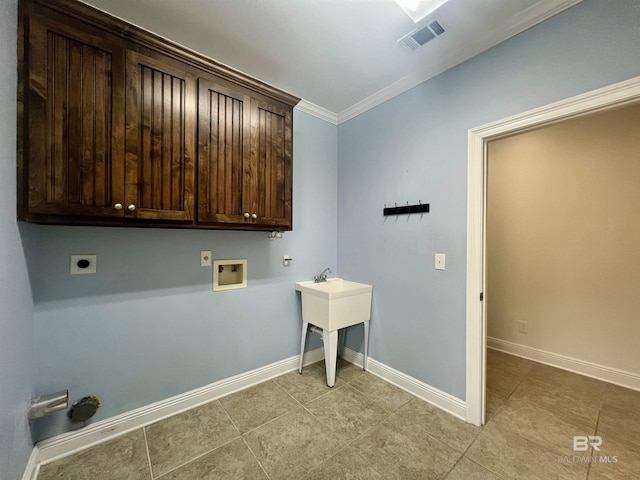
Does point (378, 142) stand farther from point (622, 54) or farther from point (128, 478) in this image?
point (128, 478)

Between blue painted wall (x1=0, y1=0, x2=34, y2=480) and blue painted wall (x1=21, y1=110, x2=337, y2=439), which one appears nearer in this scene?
blue painted wall (x1=0, y1=0, x2=34, y2=480)

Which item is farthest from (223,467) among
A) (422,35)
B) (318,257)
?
(422,35)

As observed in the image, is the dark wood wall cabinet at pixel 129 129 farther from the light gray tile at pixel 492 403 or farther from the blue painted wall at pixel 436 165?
the light gray tile at pixel 492 403

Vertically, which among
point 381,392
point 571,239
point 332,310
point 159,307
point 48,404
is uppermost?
point 571,239

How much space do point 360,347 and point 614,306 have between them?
2.34 meters

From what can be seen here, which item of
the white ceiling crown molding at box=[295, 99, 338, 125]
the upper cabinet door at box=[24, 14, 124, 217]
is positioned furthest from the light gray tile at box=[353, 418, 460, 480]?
the white ceiling crown molding at box=[295, 99, 338, 125]

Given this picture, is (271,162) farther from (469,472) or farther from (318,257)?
(469,472)

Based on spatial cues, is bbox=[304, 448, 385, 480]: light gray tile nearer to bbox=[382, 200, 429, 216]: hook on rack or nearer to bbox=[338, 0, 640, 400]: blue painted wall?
bbox=[338, 0, 640, 400]: blue painted wall

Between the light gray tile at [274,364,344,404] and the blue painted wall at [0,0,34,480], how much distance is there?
1.52m

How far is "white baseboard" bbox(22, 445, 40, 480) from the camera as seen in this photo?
4.04 ft

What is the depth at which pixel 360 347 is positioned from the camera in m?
2.53

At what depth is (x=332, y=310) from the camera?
2.08 metres

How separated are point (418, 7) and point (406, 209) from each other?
1.30 metres

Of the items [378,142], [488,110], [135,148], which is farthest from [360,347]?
[135,148]
